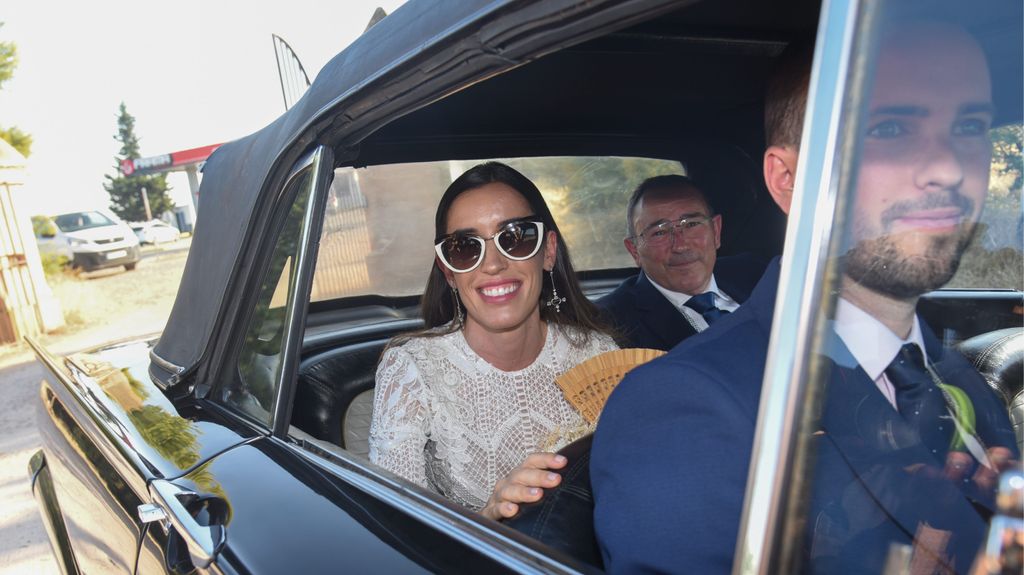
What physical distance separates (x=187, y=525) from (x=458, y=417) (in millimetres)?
910

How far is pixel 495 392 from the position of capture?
226 cm

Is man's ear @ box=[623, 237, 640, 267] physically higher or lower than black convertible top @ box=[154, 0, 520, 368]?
lower

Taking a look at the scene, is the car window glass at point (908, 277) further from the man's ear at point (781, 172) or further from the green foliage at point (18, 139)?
the green foliage at point (18, 139)

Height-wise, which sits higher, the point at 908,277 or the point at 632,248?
the point at 908,277

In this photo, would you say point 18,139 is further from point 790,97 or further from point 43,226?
point 790,97

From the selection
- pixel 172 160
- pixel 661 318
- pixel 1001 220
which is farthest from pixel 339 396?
pixel 172 160

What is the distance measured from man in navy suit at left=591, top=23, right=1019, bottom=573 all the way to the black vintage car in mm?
38

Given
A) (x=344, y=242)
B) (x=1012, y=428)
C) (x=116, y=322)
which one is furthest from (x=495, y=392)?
(x=116, y=322)

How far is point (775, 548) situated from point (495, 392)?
5.07 feet

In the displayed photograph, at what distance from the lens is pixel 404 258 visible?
307 centimetres

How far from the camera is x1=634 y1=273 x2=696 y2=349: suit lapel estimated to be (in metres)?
2.98

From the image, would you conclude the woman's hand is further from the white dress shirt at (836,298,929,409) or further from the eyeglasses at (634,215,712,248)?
the eyeglasses at (634,215,712,248)

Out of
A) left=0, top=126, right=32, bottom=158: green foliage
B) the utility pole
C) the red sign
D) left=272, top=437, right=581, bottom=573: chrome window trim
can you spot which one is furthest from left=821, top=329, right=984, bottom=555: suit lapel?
the utility pole

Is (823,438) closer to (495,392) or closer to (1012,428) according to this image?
(1012,428)
